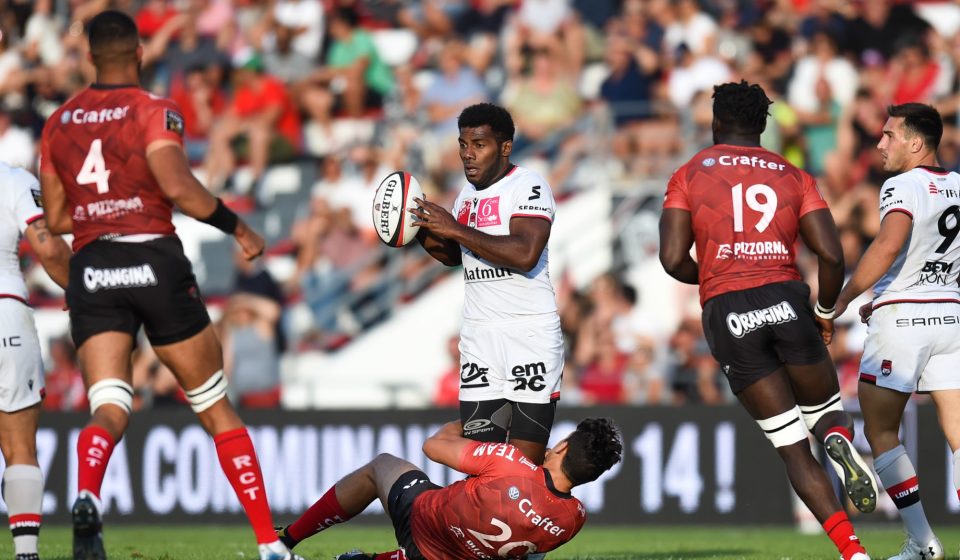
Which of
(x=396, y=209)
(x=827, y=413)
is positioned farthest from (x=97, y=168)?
(x=827, y=413)

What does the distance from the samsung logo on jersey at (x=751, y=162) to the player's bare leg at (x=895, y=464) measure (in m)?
1.68

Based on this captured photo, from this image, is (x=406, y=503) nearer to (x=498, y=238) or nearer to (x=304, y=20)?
(x=498, y=238)

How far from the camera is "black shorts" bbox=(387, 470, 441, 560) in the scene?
7828mm

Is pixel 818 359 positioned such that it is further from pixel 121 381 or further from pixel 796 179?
pixel 121 381

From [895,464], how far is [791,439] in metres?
1.10

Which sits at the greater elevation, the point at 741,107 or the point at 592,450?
the point at 741,107

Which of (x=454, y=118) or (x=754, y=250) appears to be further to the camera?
(x=454, y=118)

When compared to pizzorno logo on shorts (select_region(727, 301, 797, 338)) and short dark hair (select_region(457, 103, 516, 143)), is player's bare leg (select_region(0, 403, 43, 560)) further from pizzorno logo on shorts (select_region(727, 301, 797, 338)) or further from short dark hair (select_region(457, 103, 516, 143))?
pizzorno logo on shorts (select_region(727, 301, 797, 338))

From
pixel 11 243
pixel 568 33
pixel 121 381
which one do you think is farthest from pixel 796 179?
pixel 568 33

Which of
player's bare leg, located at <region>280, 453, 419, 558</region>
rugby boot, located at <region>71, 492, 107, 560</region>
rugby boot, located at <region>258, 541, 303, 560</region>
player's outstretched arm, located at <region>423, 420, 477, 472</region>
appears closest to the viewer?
rugby boot, located at <region>71, 492, 107, 560</region>

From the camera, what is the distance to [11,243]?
8461mm

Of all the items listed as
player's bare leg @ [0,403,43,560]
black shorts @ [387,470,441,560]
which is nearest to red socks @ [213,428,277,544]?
black shorts @ [387,470,441,560]

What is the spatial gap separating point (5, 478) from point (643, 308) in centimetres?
1006

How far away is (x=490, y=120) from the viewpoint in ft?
27.7
